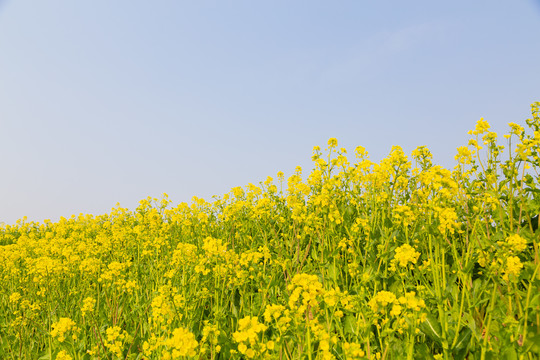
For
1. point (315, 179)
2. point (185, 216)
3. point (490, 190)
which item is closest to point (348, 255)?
point (315, 179)

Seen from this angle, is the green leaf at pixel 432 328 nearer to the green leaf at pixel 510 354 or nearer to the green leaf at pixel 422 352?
the green leaf at pixel 422 352

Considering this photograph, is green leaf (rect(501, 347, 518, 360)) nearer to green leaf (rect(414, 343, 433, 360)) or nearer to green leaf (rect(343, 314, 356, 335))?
green leaf (rect(414, 343, 433, 360))

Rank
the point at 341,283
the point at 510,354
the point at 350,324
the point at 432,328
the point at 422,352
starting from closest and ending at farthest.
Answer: the point at 510,354 < the point at 422,352 < the point at 432,328 < the point at 350,324 < the point at 341,283

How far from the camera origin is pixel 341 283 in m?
3.76

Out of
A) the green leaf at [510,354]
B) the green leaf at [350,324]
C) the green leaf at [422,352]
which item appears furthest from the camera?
the green leaf at [350,324]

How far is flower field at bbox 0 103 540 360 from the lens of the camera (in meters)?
2.35

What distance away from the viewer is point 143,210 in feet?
25.0

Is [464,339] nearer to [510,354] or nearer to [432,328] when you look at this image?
[432,328]

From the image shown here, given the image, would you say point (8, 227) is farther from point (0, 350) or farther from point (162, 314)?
point (162, 314)

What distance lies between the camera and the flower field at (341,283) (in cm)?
235

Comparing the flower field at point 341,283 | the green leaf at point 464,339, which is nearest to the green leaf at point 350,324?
the flower field at point 341,283

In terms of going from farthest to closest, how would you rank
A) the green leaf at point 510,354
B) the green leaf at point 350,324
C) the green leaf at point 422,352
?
1. the green leaf at point 350,324
2. the green leaf at point 422,352
3. the green leaf at point 510,354

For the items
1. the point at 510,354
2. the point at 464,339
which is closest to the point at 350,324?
the point at 464,339

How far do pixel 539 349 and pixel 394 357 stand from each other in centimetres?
86
